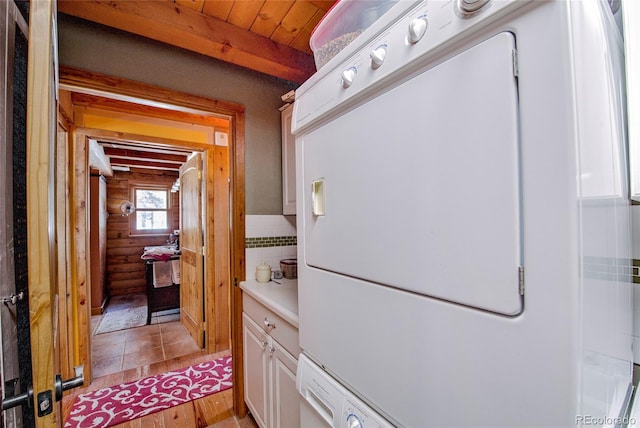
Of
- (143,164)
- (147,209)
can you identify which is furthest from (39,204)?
(147,209)

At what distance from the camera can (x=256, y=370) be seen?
161cm

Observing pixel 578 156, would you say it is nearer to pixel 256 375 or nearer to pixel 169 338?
pixel 256 375

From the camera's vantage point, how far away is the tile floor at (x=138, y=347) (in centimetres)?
261

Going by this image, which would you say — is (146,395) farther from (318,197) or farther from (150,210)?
(150,210)

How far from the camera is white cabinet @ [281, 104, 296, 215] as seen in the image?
6.39 ft

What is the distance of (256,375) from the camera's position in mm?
1609

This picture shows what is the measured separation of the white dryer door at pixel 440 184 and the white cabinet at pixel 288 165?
3.91ft

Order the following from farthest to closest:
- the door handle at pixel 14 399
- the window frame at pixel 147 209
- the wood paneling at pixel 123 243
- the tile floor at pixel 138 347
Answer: the window frame at pixel 147 209 → the wood paneling at pixel 123 243 → the tile floor at pixel 138 347 → the door handle at pixel 14 399

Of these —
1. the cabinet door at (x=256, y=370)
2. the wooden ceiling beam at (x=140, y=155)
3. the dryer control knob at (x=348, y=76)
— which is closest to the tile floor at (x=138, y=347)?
A: the cabinet door at (x=256, y=370)

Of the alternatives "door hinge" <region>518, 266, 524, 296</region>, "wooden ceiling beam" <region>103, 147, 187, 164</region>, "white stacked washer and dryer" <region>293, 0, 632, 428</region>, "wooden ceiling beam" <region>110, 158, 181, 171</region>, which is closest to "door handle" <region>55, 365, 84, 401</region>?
"white stacked washer and dryer" <region>293, 0, 632, 428</region>

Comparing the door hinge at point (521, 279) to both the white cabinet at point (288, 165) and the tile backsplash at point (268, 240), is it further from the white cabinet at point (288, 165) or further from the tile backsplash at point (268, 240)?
the tile backsplash at point (268, 240)

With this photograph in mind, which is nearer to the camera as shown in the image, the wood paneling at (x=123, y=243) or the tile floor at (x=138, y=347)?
the tile floor at (x=138, y=347)

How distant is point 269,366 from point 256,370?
249 mm

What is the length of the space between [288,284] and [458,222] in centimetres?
144
